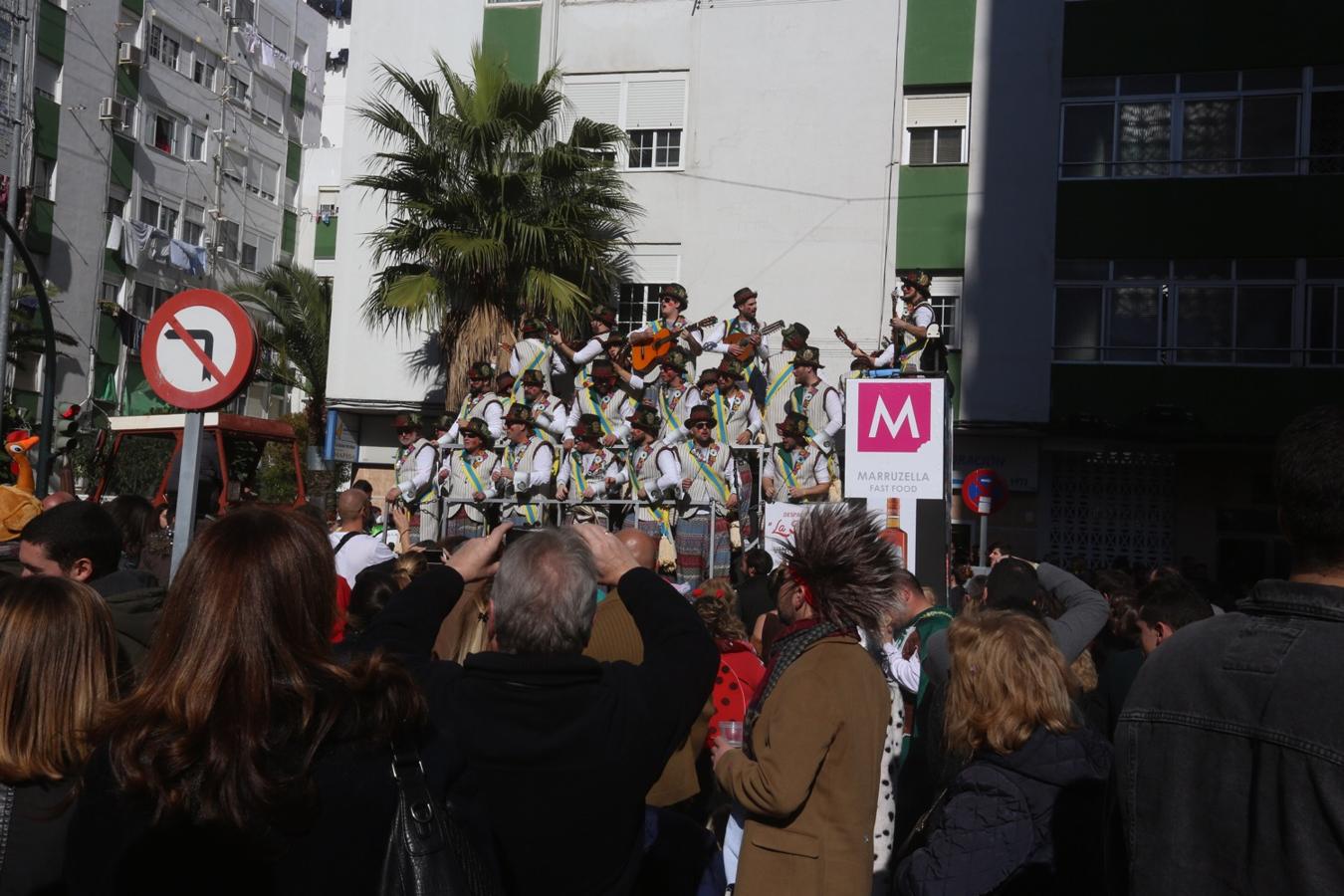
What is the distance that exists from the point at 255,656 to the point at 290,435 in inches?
420

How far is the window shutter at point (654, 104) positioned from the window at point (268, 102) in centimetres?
3060

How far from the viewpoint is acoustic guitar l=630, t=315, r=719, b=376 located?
59.7 ft

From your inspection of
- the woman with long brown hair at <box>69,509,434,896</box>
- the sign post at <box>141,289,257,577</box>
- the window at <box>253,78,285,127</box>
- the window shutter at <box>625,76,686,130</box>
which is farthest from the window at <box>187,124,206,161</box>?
the woman with long brown hair at <box>69,509,434,896</box>

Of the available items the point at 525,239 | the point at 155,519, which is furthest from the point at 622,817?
the point at 525,239

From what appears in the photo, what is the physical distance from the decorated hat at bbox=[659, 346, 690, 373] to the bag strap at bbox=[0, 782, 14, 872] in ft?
45.0

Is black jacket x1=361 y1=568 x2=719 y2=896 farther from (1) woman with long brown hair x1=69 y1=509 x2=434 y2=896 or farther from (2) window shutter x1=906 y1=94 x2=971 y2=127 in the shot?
(2) window shutter x1=906 y1=94 x2=971 y2=127

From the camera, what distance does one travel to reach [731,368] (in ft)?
54.4

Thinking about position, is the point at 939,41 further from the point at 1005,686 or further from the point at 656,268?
the point at 1005,686

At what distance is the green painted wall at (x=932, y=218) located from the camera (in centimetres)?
2173

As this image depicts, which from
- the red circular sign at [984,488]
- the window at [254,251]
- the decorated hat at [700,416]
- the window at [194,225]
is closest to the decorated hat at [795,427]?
the decorated hat at [700,416]

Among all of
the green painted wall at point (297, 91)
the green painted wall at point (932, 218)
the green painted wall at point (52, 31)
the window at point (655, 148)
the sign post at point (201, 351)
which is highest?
the green painted wall at point (297, 91)

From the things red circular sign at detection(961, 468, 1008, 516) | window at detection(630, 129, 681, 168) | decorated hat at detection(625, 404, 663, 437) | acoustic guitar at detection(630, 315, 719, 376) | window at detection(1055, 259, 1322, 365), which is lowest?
red circular sign at detection(961, 468, 1008, 516)

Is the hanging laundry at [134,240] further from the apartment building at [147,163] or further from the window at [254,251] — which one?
the window at [254,251]

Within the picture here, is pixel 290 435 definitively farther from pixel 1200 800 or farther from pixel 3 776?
pixel 1200 800
